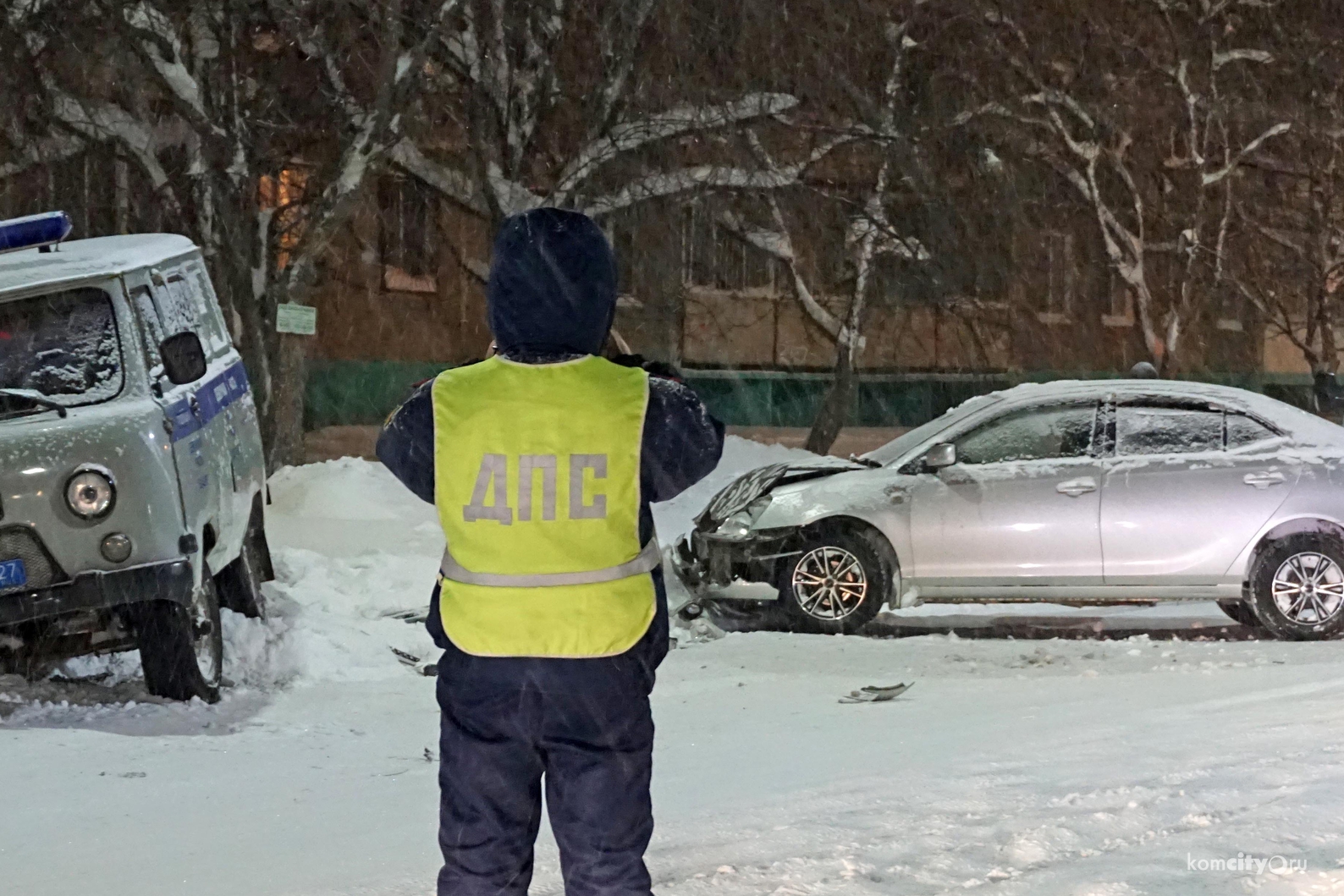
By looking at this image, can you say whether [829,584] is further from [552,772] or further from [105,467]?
[552,772]

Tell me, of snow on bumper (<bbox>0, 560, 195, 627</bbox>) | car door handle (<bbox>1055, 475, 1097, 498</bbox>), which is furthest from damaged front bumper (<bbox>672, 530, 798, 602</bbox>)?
snow on bumper (<bbox>0, 560, 195, 627</bbox>)

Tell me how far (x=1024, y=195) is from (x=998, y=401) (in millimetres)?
14039

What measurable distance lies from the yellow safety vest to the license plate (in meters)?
4.36

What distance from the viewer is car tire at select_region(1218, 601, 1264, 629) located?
10.0 m

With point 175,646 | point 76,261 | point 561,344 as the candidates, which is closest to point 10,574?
point 175,646

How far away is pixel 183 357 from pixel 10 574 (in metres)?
1.20

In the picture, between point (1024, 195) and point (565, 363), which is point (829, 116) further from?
point (565, 363)

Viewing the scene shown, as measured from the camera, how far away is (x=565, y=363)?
10.6 feet

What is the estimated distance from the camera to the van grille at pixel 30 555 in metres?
6.90

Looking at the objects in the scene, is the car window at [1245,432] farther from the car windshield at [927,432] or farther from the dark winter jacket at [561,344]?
the dark winter jacket at [561,344]

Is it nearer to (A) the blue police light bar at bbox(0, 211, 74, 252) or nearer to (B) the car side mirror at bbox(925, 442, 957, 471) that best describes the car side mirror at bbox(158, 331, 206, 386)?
(A) the blue police light bar at bbox(0, 211, 74, 252)

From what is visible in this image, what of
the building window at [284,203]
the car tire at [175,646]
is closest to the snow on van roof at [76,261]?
the car tire at [175,646]

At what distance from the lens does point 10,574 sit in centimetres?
689

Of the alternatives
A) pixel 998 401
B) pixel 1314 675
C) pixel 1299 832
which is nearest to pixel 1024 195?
pixel 998 401
